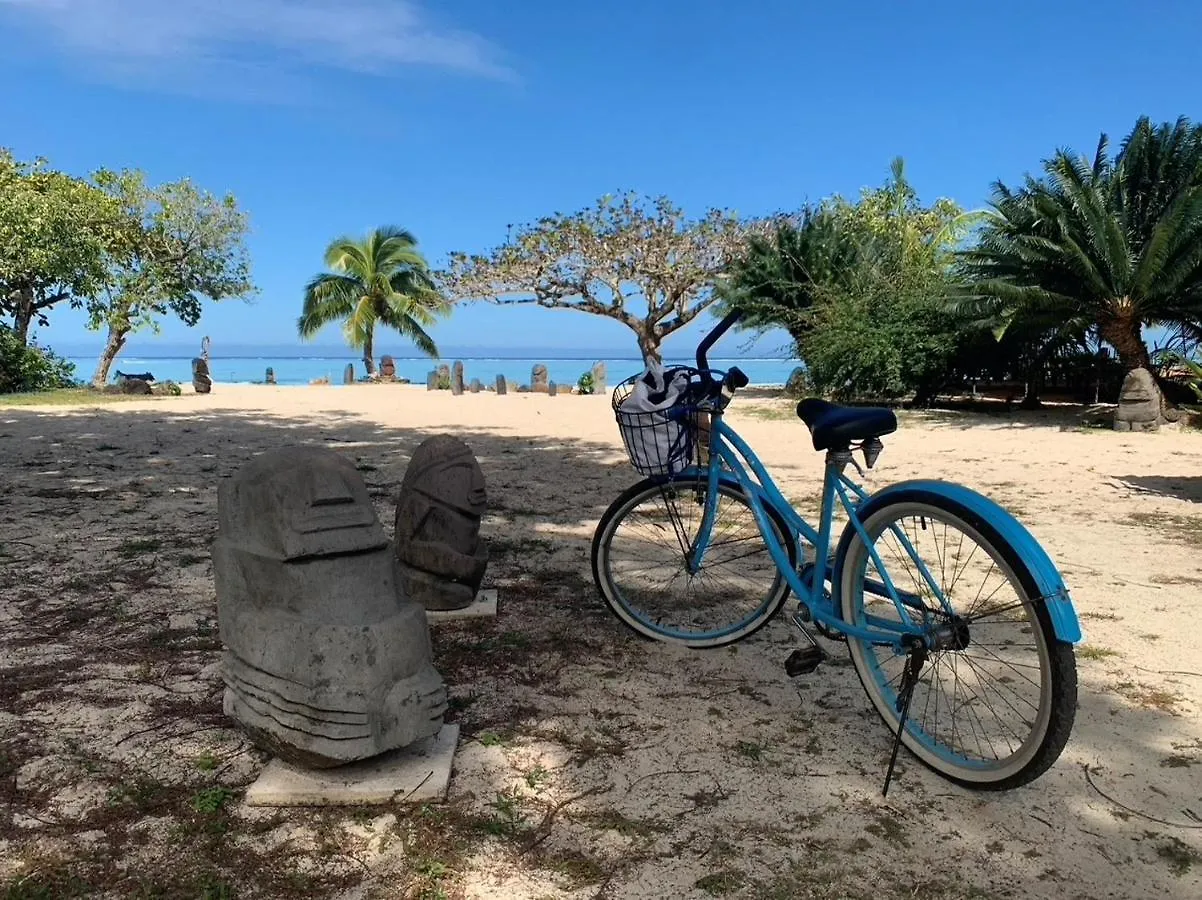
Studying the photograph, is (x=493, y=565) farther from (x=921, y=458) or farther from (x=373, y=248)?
(x=373, y=248)

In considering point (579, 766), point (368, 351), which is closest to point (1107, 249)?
point (579, 766)

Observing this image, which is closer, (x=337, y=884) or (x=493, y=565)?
(x=337, y=884)

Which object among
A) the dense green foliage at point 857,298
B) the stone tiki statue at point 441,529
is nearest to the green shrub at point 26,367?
the dense green foliage at point 857,298

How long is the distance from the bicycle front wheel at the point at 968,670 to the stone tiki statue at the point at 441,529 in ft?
6.05

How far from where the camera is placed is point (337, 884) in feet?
6.84

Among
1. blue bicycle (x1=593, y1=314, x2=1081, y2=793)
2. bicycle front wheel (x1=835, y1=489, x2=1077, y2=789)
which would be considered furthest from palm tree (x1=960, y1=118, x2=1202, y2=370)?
bicycle front wheel (x1=835, y1=489, x2=1077, y2=789)

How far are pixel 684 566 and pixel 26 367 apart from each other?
21542 mm

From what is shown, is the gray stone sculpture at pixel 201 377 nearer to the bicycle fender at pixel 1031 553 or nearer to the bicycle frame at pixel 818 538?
the bicycle frame at pixel 818 538

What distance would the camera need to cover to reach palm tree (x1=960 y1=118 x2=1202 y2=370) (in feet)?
40.9

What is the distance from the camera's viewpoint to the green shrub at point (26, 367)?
19.5 m

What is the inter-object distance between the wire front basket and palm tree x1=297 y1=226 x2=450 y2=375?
30.2 metres

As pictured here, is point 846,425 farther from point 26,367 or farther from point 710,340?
point 26,367

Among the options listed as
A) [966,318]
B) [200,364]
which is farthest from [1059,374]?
[200,364]

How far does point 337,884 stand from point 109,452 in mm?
8822
